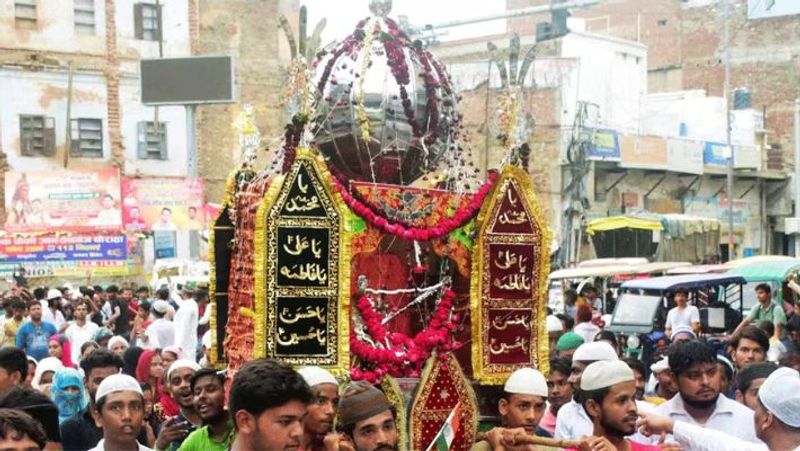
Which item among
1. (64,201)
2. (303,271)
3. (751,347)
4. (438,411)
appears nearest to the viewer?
(303,271)

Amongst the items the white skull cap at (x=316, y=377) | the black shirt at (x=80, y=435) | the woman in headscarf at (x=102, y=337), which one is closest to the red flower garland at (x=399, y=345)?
the black shirt at (x=80, y=435)

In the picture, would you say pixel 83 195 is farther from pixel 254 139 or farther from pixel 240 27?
pixel 254 139

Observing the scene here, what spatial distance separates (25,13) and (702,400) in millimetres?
28017

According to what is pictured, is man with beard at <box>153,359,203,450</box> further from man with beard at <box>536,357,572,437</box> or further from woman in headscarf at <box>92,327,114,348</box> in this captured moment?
woman in headscarf at <box>92,327,114,348</box>

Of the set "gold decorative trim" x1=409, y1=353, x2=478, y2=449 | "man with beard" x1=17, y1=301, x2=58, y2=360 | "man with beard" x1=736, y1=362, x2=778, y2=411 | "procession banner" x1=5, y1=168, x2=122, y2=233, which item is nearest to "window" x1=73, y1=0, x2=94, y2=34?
"procession banner" x1=5, y1=168, x2=122, y2=233

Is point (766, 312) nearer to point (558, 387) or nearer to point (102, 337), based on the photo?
point (558, 387)

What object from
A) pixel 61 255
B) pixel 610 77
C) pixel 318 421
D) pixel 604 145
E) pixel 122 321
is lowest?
pixel 122 321

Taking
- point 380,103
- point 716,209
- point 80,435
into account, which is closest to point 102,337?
point 80,435

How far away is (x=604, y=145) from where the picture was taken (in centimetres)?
3284

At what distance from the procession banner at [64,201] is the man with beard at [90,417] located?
66.6 ft

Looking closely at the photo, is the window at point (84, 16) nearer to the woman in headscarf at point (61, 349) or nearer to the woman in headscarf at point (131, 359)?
the woman in headscarf at point (61, 349)

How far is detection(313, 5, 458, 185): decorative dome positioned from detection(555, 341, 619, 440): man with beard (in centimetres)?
159

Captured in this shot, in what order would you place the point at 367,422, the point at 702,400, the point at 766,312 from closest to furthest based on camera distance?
the point at 367,422
the point at 702,400
the point at 766,312

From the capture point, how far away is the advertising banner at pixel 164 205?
2709 cm
